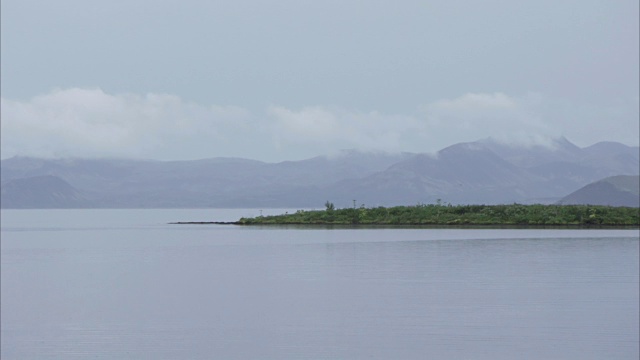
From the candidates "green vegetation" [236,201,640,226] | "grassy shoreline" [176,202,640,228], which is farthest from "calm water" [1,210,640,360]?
"green vegetation" [236,201,640,226]

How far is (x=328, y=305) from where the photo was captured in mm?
40812

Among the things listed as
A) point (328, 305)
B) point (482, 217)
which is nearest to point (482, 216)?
point (482, 217)

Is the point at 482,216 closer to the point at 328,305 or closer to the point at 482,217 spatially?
the point at 482,217

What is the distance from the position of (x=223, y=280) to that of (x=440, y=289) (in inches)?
533

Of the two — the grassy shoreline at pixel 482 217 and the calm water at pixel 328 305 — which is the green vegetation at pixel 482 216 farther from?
the calm water at pixel 328 305

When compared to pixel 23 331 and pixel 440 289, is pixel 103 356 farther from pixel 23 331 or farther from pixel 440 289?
pixel 440 289

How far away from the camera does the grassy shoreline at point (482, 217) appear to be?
12725 cm

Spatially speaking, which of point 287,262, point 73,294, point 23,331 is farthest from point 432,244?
point 23,331

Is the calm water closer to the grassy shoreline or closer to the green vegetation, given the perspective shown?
the grassy shoreline

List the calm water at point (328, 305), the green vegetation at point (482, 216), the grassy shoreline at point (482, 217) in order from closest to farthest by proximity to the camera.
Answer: the calm water at point (328, 305)
the grassy shoreline at point (482, 217)
the green vegetation at point (482, 216)

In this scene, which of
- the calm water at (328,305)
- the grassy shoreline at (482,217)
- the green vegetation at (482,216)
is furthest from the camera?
the green vegetation at (482,216)

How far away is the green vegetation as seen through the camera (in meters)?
128

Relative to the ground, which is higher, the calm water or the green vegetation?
the green vegetation

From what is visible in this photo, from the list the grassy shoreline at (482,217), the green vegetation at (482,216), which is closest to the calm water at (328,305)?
the grassy shoreline at (482,217)
